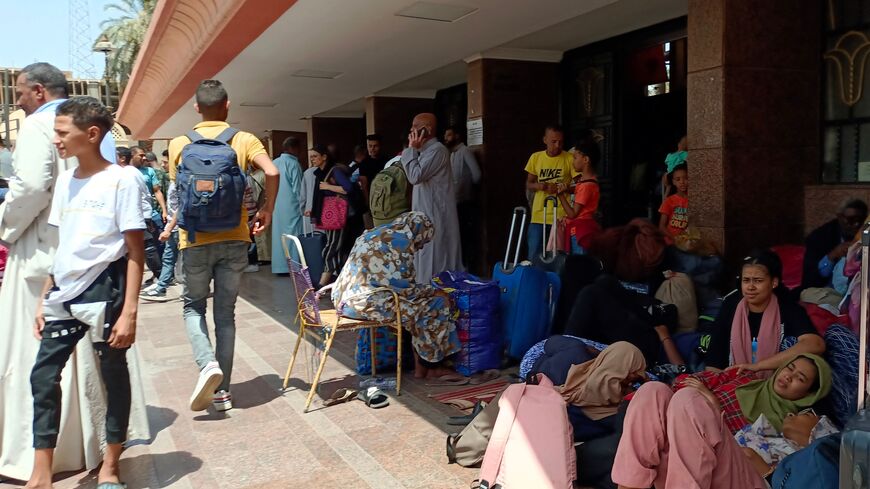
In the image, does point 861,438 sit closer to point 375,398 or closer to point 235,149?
point 375,398

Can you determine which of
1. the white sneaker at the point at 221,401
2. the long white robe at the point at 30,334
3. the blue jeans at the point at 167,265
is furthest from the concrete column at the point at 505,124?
the long white robe at the point at 30,334

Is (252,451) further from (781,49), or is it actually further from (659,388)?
(781,49)

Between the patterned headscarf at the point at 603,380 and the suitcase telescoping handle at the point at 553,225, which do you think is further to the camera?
the suitcase telescoping handle at the point at 553,225

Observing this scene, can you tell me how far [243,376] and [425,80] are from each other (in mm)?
5990

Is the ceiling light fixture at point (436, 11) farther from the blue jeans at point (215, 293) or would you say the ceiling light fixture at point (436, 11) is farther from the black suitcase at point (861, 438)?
the black suitcase at point (861, 438)

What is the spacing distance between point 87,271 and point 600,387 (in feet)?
7.08

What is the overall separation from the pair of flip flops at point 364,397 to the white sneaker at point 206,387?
0.72 m

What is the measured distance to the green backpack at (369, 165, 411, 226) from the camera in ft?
21.2

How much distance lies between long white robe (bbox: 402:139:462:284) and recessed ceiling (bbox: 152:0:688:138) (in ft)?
4.25

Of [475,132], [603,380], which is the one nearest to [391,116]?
[475,132]

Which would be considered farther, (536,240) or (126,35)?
(126,35)

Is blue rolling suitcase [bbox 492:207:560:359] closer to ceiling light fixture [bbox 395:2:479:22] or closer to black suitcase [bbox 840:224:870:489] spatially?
ceiling light fixture [bbox 395:2:479:22]

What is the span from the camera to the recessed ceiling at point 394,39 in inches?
229

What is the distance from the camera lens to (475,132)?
25.1ft
